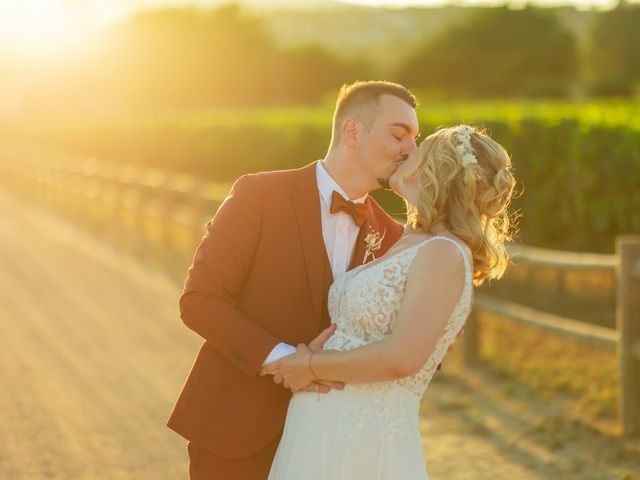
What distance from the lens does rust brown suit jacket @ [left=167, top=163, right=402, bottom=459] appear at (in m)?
3.50

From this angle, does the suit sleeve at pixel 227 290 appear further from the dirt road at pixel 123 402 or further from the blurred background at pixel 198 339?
the dirt road at pixel 123 402

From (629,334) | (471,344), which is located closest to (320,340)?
(629,334)

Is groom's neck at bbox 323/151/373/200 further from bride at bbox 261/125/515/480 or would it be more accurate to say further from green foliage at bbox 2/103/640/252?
green foliage at bbox 2/103/640/252

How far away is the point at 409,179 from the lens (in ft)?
11.1

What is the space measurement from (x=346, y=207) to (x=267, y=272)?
1.02 feet

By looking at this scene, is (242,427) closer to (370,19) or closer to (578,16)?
(578,16)

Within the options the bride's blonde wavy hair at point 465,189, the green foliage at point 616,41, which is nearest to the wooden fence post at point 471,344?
the bride's blonde wavy hair at point 465,189

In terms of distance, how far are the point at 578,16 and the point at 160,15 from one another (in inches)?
1647

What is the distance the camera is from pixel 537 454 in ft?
22.4

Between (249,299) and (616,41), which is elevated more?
(616,41)

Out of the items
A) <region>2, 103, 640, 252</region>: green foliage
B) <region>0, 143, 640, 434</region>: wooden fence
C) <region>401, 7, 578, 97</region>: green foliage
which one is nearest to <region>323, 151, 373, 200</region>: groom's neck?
<region>0, 143, 640, 434</region>: wooden fence

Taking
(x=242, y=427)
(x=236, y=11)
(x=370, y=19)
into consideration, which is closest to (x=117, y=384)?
(x=242, y=427)

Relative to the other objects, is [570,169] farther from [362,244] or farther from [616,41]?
[616,41]

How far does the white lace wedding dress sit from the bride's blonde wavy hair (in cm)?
23
